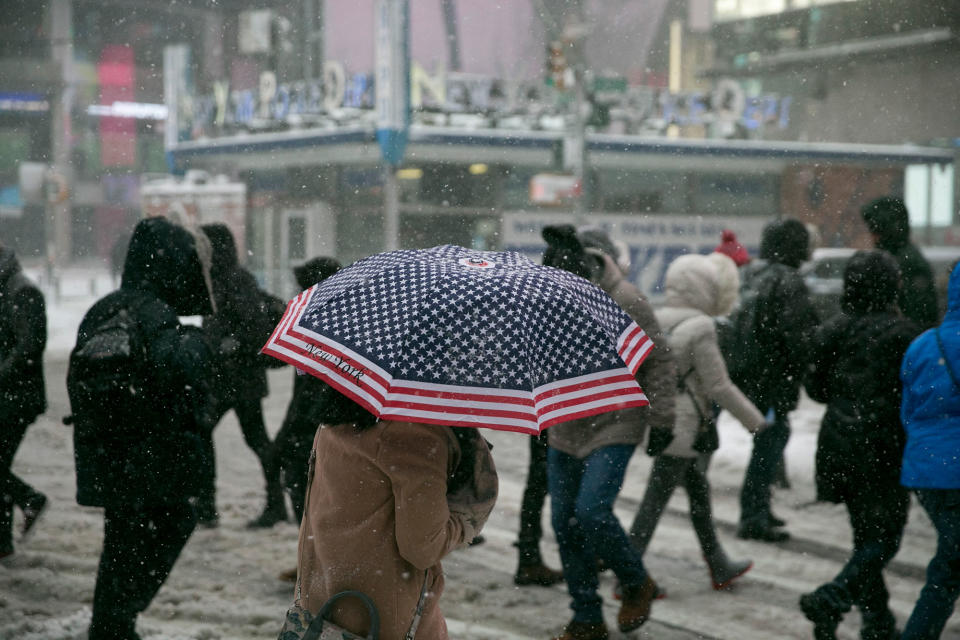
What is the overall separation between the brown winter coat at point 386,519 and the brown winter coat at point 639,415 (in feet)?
6.61

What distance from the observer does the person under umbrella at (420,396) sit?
216 centimetres

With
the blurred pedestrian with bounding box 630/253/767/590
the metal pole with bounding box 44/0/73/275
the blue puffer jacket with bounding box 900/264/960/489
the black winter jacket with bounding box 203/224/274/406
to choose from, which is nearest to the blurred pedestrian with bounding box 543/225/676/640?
the blurred pedestrian with bounding box 630/253/767/590

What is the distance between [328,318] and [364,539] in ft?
1.69

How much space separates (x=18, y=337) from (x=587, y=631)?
3.09 m

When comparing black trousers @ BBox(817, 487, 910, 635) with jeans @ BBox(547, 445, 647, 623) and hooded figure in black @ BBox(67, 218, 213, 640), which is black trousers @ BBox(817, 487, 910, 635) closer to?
jeans @ BBox(547, 445, 647, 623)

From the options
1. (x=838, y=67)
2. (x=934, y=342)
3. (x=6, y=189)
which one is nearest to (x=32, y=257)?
(x=6, y=189)

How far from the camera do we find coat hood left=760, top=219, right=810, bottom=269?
621 centimetres

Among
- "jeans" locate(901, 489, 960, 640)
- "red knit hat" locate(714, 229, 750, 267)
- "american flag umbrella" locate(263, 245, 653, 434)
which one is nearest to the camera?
"american flag umbrella" locate(263, 245, 653, 434)

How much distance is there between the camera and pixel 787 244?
6207 mm

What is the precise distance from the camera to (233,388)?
19.5ft

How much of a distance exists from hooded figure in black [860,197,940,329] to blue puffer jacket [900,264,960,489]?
2056mm

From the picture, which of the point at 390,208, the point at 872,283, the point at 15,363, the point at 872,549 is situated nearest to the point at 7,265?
the point at 15,363

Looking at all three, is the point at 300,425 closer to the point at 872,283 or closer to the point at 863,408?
the point at 863,408

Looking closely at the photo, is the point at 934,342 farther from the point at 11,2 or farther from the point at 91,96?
the point at 91,96
